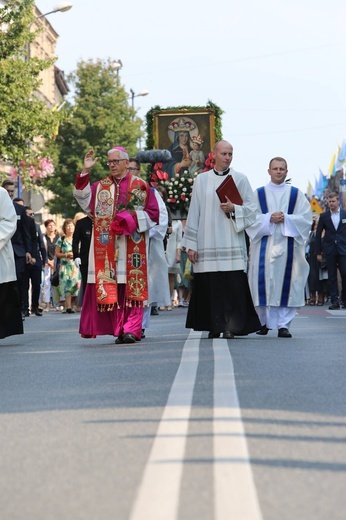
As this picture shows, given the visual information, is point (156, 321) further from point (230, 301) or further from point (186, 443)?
point (186, 443)

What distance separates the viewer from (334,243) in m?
27.2

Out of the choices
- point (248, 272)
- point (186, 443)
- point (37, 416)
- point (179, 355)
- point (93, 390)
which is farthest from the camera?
point (248, 272)

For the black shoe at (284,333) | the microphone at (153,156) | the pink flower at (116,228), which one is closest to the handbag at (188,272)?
the microphone at (153,156)

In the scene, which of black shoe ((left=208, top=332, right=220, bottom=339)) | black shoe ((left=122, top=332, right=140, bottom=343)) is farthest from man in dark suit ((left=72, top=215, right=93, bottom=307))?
black shoe ((left=122, top=332, right=140, bottom=343))

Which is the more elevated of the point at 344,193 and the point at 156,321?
the point at 344,193

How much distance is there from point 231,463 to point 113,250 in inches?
336

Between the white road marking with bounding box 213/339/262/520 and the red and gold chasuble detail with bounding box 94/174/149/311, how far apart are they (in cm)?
512

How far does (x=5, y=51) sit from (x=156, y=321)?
53.0 ft

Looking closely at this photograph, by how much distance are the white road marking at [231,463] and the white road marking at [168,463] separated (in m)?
0.16

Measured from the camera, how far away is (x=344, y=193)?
4400 cm

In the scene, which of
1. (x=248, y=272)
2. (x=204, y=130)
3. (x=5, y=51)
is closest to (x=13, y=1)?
(x=5, y=51)

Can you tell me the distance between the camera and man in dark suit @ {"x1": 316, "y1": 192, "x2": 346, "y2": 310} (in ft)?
88.5

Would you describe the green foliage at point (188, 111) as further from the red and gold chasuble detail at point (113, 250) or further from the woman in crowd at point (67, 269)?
the red and gold chasuble detail at point (113, 250)

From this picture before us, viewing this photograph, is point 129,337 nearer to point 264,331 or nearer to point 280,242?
point 264,331
